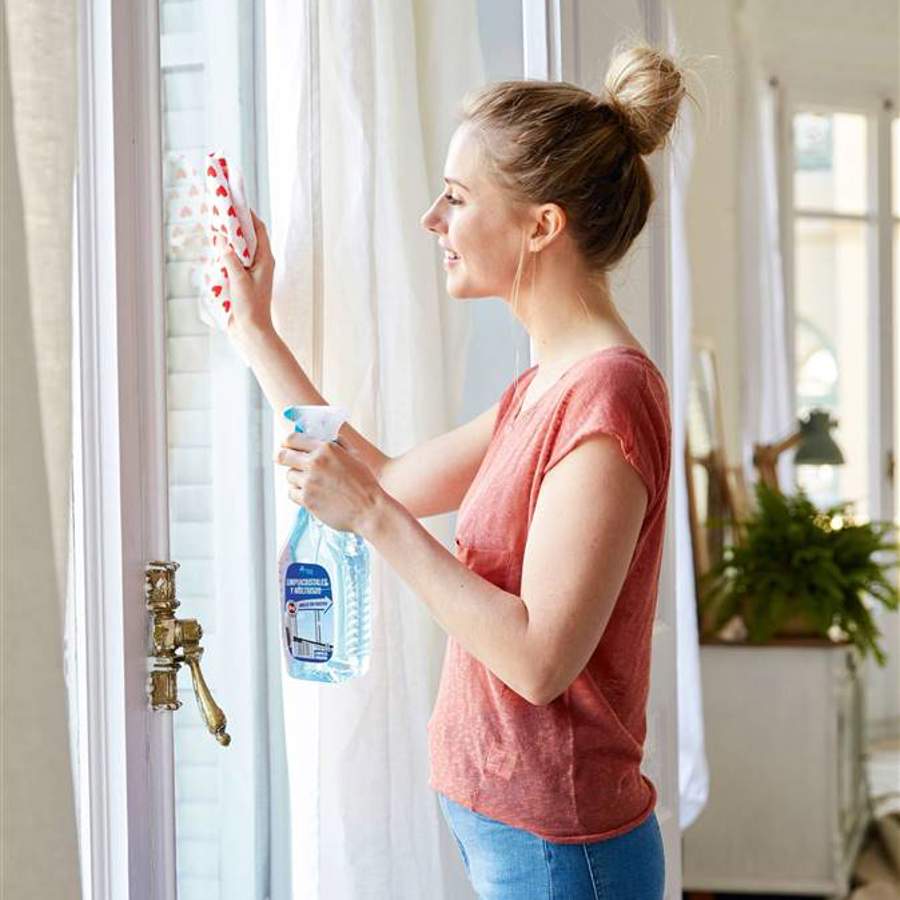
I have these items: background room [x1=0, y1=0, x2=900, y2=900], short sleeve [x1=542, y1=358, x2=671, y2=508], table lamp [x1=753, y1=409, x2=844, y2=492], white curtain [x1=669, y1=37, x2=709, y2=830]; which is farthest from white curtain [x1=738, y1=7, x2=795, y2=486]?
short sleeve [x1=542, y1=358, x2=671, y2=508]

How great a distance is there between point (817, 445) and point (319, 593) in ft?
10.4

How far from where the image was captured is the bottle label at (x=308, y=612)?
4.76 feet

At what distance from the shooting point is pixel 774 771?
354 centimetres

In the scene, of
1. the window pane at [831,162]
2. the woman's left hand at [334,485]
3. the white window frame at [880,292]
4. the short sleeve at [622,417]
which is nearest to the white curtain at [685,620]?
the short sleeve at [622,417]

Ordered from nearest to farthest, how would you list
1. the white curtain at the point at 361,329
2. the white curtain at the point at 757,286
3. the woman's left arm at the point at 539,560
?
the woman's left arm at the point at 539,560 → the white curtain at the point at 361,329 → the white curtain at the point at 757,286

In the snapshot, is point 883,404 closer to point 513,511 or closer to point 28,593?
point 513,511

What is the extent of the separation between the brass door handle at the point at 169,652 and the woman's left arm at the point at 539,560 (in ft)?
0.54

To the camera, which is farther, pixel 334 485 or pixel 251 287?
pixel 251 287

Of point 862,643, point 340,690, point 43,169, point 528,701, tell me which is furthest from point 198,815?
point 862,643

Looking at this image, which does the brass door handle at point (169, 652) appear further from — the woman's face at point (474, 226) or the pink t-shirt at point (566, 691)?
the woman's face at point (474, 226)

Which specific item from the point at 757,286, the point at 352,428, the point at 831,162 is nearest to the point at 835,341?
the point at 831,162

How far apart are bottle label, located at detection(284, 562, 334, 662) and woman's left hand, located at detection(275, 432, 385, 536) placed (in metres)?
0.07

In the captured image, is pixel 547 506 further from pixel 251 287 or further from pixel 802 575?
pixel 802 575

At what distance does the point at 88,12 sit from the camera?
4.43ft
